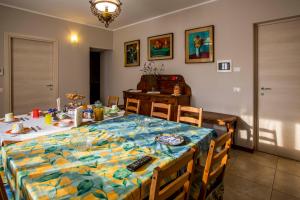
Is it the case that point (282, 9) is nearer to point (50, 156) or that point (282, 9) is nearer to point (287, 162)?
point (287, 162)

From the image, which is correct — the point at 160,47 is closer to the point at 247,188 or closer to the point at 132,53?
the point at 132,53

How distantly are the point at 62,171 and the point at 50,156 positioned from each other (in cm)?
26

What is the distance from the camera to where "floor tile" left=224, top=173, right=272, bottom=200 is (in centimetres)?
202

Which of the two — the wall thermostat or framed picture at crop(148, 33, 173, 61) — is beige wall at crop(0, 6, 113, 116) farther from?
the wall thermostat

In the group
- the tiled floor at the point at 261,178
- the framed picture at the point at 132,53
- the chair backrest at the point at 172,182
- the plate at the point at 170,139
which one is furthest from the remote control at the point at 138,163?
the framed picture at the point at 132,53

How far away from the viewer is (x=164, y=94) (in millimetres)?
3973

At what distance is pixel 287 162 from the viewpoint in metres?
2.78

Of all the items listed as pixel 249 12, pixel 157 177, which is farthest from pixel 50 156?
pixel 249 12

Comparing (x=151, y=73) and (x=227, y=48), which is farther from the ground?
(x=227, y=48)

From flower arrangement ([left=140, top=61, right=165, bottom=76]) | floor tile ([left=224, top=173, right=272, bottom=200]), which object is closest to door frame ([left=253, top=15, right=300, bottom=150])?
floor tile ([left=224, top=173, right=272, bottom=200])

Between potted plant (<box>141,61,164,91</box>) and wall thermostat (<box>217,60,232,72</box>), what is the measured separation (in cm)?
137

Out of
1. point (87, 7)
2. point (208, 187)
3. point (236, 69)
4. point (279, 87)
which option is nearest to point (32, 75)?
point (87, 7)

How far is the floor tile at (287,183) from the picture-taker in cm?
209

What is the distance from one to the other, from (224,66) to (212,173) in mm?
2519
